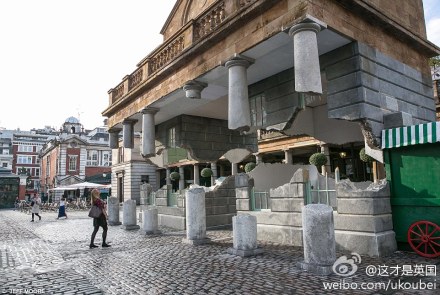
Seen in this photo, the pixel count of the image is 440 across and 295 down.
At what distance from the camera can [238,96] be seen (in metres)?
9.23

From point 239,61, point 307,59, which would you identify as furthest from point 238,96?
point 307,59

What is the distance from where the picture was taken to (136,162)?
43656 millimetres

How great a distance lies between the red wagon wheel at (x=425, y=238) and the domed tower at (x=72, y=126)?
6640 cm

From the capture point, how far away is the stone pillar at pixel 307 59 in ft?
23.8

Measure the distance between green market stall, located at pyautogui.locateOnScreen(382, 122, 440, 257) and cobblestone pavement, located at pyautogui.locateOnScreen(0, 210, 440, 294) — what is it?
1.65 feet

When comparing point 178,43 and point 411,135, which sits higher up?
point 178,43

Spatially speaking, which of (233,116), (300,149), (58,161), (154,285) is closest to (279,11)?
(233,116)

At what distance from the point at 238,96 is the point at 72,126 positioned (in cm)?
6612

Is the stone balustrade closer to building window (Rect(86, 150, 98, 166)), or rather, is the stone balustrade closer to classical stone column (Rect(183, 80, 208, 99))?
classical stone column (Rect(183, 80, 208, 99))

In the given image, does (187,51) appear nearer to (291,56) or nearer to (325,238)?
(291,56)

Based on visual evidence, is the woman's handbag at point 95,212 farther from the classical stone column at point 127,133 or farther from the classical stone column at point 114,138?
the classical stone column at point 114,138

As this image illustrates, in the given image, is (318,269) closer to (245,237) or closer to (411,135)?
(245,237)

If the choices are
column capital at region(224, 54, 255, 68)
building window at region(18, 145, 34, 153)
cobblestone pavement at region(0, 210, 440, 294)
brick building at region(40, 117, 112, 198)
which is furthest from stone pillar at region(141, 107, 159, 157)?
building window at region(18, 145, 34, 153)

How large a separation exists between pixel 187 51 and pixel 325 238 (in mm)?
7942
